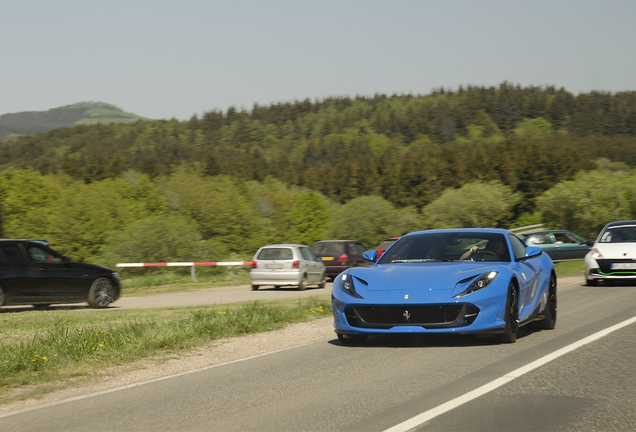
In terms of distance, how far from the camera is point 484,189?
117500mm

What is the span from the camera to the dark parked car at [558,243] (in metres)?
31.6

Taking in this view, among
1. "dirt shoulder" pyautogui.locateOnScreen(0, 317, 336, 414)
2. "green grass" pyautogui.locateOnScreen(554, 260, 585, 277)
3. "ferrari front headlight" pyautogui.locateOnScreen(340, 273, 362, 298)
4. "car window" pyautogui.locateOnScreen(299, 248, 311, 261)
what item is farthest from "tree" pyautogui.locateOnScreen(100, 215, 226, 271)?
"ferrari front headlight" pyautogui.locateOnScreen(340, 273, 362, 298)

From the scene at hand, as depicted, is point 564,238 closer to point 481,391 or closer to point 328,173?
point 481,391

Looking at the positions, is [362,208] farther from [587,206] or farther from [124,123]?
[124,123]

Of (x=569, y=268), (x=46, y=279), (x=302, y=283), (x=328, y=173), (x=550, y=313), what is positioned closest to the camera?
(x=550, y=313)

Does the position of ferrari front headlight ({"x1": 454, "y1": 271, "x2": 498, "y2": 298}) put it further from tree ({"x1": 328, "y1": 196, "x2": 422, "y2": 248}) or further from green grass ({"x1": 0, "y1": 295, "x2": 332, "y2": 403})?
tree ({"x1": 328, "y1": 196, "x2": 422, "y2": 248})

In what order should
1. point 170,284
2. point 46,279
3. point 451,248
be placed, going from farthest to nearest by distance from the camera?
point 170,284 < point 46,279 < point 451,248

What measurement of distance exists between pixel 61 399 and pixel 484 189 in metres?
116

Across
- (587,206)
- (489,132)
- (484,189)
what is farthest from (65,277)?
(489,132)

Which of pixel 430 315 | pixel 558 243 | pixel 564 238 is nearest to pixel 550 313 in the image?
pixel 430 315

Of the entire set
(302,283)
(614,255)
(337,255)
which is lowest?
(302,283)

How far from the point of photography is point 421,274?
8.20 meters

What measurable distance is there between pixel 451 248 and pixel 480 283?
1236 millimetres

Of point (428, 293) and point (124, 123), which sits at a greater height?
point (124, 123)
